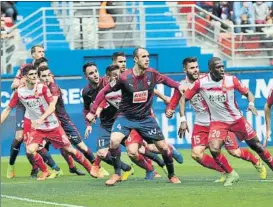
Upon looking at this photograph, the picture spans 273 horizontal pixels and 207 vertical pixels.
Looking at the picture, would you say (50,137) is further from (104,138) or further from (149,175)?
(149,175)

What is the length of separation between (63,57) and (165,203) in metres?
13.5

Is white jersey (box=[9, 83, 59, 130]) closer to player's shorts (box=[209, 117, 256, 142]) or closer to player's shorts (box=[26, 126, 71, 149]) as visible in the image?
player's shorts (box=[26, 126, 71, 149])

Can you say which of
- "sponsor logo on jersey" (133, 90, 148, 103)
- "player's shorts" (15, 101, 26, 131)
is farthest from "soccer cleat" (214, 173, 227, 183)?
"player's shorts" (15, 101, 26, 131)

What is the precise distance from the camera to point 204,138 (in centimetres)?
1730

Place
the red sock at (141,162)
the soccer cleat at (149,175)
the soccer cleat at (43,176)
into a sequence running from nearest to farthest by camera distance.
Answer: the red sock at (141,162) → the soccer cleat at (149,175) → the soccer cleat at (43,176)

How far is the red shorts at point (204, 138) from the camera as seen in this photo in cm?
1675

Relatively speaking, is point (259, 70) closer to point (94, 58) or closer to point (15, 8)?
point (94, 58)

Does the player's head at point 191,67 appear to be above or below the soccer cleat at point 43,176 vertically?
above

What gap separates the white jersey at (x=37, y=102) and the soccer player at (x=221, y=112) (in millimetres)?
3119

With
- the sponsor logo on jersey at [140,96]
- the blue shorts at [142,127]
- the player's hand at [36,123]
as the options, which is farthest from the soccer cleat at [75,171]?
the sponsor logo on jersey at [140,96]

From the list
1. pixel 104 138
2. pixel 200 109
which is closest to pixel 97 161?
pixel 104 138

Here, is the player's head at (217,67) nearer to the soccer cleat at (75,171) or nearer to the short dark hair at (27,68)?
the short dark hair at (27,68)

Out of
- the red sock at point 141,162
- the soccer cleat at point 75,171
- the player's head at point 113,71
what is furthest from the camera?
the soccer cleat at point 75,171

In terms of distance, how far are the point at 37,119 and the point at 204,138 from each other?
10.0ft
